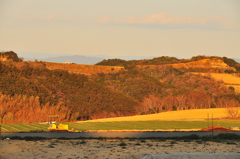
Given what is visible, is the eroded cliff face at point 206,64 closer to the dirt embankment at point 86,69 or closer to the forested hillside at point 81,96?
the forested hillside at point 81,96

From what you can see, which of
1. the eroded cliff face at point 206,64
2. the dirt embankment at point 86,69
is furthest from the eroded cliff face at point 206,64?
the dirt embankment at point 86,69

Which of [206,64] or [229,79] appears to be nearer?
[229,79]

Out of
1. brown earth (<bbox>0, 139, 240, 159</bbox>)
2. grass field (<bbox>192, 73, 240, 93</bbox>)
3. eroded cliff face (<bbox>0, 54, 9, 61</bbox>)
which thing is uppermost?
eroded cliff face (<bbox>0, 54, 9, 61</bbox>)

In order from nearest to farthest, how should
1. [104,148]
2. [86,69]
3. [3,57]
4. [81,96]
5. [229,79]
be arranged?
[104,148] < [81,96] < [3,57] < [86,69] < [229,79]

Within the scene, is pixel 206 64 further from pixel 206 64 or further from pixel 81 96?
pixel 81 96

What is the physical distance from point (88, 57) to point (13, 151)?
Answer: 83311 millimetres

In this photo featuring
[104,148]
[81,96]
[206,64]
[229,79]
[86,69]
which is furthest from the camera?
[206,64]

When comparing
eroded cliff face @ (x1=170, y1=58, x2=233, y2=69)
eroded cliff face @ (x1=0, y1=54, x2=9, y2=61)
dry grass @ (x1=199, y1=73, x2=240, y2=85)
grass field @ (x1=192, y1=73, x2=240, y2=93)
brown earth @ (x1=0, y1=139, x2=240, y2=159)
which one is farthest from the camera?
eroded cliff face @ (x1=170, y1=58, x2=233, y2=69)

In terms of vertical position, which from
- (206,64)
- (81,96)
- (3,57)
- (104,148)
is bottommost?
(104,148)

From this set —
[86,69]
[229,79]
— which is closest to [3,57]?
[86,69]

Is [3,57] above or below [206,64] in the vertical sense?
below

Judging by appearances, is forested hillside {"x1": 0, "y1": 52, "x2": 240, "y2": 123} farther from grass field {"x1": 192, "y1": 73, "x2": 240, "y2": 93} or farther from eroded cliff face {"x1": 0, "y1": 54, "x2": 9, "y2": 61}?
eroded cliff face {"x1": 0, "y1": 54, "x2": 9, "y2": 61}

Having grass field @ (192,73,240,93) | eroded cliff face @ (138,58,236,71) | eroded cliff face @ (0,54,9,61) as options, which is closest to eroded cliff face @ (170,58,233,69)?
eroded cliff face @ (138,58,236,71)

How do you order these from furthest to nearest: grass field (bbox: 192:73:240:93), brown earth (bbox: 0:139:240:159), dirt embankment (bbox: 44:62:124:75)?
grass field (bbox: 192:73:240:93)
dirt embankment (bbox: 44:62:124:75)
brown earth (bbox: 0:139:240:159)
